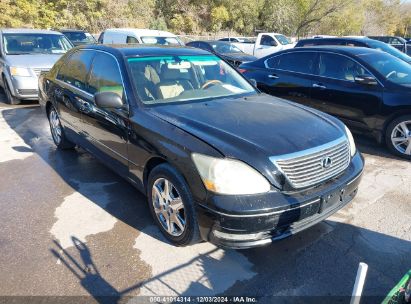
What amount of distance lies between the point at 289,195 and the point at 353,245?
3.20 ft

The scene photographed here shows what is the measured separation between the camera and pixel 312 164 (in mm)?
2740

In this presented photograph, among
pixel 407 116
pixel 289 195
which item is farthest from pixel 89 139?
pixel 407 116

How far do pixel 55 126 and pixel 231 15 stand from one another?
132 feet

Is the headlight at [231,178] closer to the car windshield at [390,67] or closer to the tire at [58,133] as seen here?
the tire at [58,133]

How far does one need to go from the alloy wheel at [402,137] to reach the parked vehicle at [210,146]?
2.17 m

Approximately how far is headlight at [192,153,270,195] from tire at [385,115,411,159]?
11.3 ft

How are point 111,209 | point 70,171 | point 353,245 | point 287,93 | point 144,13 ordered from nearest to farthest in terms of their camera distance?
point 353,245 → point 111,209 → point 70,171 → point 287,93 → point 144,13

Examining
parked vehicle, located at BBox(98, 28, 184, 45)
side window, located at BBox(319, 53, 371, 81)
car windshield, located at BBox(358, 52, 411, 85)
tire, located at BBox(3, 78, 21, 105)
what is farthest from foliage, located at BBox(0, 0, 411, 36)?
car windshield, located at BBox(358, 52, 411, 85)

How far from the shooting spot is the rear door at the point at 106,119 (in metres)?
3.52

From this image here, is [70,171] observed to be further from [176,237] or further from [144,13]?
[144,13]

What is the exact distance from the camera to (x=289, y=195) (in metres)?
2.59

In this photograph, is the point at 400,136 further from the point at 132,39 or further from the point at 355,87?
the point at 132,39

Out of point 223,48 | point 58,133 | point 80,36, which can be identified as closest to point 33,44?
point 58,133

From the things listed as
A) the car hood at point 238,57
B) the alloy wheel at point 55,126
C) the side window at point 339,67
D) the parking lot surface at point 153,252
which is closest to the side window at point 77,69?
the alloy wheel at point 55,126
